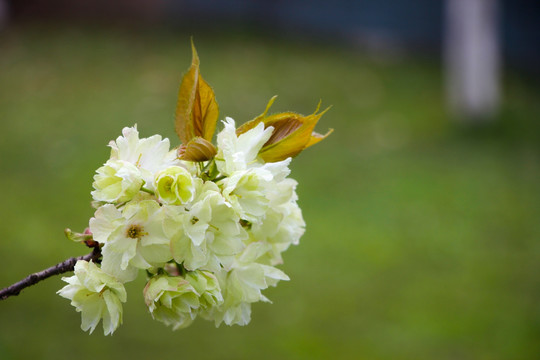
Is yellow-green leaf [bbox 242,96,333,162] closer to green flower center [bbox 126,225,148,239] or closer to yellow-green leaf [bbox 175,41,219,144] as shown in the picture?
yellow-green leaf [bbox 175,41,219,144]

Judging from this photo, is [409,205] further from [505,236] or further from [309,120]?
[309,120]

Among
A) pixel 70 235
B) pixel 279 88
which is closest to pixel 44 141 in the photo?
pixel 279 88

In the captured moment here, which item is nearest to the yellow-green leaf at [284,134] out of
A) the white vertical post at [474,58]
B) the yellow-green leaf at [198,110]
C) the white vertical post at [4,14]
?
the yellow-green leaf at [198,110]

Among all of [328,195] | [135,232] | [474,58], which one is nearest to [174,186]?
[135,232]

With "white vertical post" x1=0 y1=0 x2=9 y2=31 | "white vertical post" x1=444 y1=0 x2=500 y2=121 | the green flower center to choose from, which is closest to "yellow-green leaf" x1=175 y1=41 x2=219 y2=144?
the green flower center

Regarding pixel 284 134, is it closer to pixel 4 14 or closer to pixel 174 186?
pixel 174 186
